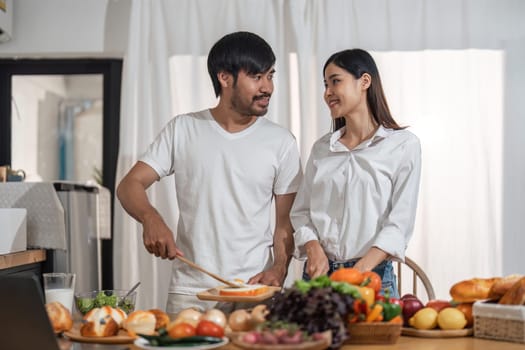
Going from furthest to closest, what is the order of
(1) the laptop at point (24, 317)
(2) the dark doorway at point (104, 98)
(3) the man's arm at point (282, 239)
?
(2) the dark doorway at point (104, 98)
(3) the man's arm at point (282, 239)
(1) the laptop at point (24, 317)

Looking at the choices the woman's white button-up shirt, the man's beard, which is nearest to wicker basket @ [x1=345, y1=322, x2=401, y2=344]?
the woman's white button-up shirt

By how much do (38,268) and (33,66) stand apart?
47.1 inches

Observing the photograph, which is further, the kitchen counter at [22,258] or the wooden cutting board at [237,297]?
the kitchen counter at [22,258]

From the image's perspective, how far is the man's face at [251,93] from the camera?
105 inches

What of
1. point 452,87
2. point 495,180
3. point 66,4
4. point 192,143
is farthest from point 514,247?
point 66,4

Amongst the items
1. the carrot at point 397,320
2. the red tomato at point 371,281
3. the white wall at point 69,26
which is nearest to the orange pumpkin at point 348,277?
the red tomato at point 371,281

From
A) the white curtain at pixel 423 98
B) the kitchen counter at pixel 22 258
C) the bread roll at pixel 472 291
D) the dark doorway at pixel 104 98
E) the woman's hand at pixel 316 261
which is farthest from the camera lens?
the dark doorway at pixel 104 98

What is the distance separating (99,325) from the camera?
177 cm

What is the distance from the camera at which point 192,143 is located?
8.75 feet

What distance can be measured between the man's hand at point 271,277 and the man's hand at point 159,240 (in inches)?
9.8

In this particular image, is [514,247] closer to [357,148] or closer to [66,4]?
[357,148]

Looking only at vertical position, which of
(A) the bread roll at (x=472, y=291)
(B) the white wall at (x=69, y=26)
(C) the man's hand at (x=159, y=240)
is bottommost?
(A) the bread roll at (x=472, y=291)

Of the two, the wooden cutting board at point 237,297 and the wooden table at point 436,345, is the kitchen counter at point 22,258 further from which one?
the wooden table at point 436,345

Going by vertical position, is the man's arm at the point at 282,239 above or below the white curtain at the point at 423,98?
below
